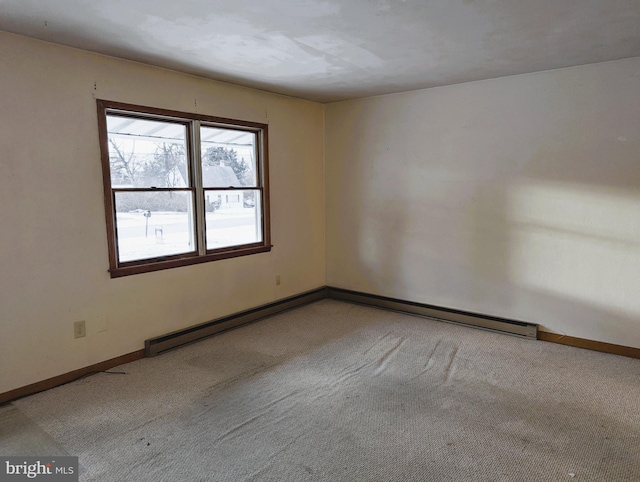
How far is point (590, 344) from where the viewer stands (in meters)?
3.80

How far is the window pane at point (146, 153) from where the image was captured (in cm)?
344

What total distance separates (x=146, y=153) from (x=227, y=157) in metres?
0.89

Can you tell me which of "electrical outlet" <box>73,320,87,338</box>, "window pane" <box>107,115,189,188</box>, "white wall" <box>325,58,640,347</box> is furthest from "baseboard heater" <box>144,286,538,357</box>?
"window pane" <box>107,115,189,188</box>

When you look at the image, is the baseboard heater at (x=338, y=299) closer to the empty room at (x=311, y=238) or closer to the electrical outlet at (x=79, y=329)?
the empty room at (x=311, y=238)

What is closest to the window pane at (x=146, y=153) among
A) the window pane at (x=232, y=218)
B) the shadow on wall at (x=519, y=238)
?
the window pane at (x=232, y=218)

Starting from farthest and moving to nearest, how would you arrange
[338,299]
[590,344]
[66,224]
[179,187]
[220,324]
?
[338,299]
[220,324]
[179,187]
[590,344]
[66,224]

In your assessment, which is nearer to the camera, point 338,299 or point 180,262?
point 180,262

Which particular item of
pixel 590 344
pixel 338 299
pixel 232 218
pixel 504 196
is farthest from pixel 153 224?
pixel 590 344

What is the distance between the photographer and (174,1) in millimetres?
2309

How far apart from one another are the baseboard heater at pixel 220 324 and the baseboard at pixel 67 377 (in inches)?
5.9

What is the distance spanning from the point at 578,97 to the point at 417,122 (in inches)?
59.3

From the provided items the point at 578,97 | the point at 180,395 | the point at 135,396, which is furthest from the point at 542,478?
the point at 578,97

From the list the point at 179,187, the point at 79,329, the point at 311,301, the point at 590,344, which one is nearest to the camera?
the point at 79,329

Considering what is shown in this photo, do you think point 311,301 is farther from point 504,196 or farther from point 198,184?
point 504,196
